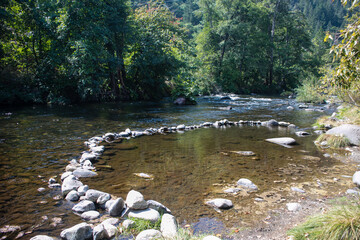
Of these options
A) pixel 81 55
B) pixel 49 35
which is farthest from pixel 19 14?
pixel 81 55

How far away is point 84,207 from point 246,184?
9.41ft

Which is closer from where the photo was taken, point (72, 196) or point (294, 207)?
point (294, 207)

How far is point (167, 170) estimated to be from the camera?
17.6 feet

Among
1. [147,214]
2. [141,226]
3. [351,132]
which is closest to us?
[141,226]

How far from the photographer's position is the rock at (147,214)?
10.7ft

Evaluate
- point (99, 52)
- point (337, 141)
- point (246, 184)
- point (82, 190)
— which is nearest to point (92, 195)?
point (82, 190)

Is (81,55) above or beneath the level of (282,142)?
above

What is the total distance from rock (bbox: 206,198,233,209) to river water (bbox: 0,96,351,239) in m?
0.10

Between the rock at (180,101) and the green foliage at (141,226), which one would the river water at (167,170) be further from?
the rock at (180,101)

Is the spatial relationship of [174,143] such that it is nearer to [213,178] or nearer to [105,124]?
[213,178]

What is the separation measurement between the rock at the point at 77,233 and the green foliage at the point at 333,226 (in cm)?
247

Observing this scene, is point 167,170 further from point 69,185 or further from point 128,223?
point 128,223

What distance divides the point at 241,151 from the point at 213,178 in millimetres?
2349

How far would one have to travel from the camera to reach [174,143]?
792cm
